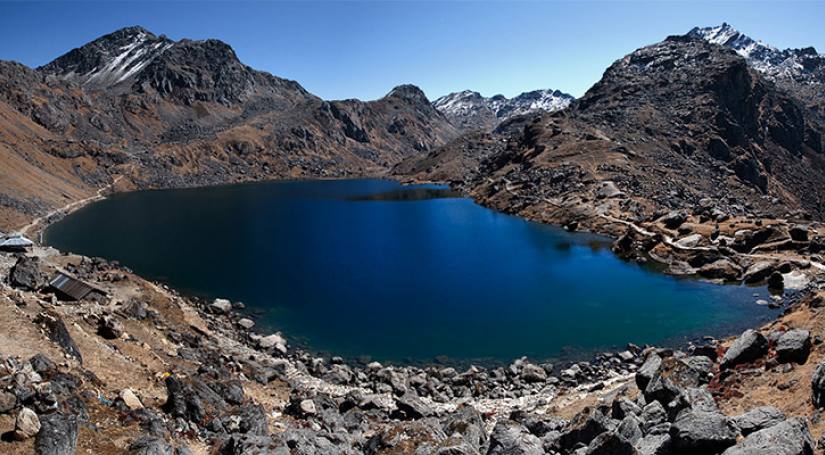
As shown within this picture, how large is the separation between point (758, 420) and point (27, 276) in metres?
49.4

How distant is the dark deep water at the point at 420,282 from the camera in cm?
5166

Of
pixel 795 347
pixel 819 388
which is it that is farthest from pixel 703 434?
pixel 795 347

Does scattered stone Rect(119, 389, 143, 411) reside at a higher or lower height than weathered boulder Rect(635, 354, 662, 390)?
lower

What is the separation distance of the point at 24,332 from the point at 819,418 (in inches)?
1471

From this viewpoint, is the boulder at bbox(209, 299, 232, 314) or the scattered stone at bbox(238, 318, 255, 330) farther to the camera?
the boulder at bbox(209, 299, 232, 314)

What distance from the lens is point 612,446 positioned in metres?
18.8

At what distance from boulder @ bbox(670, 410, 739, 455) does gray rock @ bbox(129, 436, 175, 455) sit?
19212 millimetres

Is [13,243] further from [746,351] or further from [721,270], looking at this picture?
[721,270]

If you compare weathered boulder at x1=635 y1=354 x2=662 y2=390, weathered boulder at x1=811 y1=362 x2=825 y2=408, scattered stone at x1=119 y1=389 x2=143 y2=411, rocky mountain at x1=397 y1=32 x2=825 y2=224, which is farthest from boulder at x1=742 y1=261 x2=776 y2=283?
scattered stone at x1=119 y1=389 x2=143 y2=411

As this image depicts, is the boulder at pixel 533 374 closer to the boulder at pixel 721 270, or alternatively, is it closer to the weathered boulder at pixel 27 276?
the weathered boulder at pixel 27 276

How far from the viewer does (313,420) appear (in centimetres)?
2975

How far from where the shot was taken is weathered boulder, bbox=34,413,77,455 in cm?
1644

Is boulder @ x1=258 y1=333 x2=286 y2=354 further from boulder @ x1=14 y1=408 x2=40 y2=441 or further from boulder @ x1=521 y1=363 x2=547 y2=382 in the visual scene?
boulder @ x1=14 y1=408 x2=40 y2=441

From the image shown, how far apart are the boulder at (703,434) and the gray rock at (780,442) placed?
955 mm
